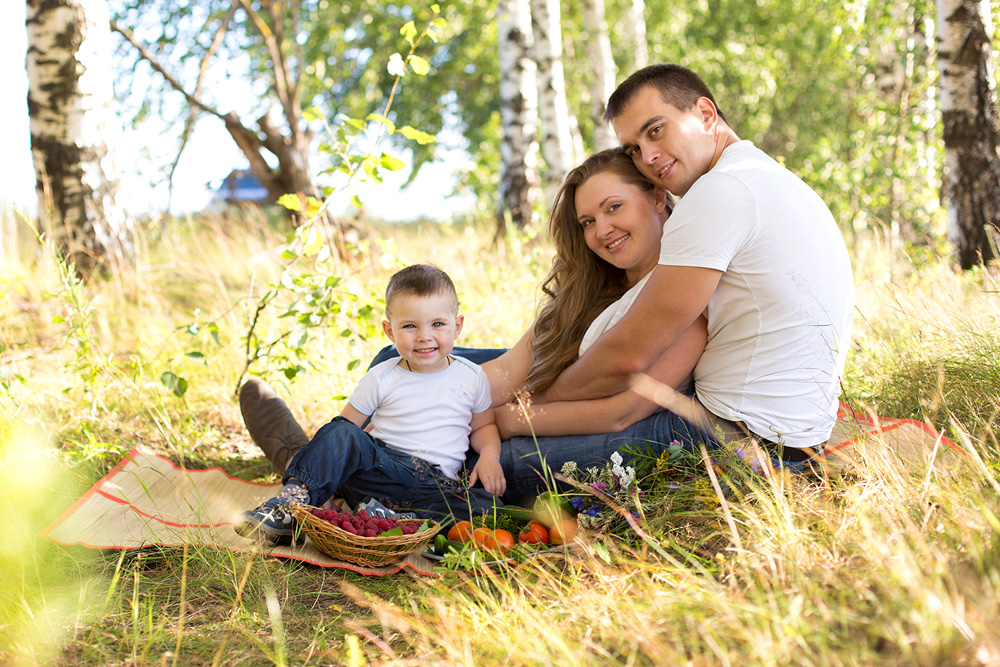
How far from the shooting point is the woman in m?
2.56

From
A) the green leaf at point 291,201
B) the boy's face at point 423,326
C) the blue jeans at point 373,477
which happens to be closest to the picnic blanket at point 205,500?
the blue jeans at point 373,477

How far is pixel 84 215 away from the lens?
15.6 feet

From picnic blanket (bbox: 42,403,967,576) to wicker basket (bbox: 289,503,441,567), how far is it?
0.10 feet

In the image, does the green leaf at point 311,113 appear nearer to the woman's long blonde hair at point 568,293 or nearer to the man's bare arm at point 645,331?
the woman's long blonde hair at point 568,293

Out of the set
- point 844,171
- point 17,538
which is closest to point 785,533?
point 17,538

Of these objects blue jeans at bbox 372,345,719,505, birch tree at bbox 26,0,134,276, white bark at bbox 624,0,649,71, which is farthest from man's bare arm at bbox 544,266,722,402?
white bark at bbox 624,0,649,71

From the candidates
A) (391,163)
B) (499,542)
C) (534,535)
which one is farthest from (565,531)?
(391,163)

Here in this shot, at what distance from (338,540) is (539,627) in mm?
937

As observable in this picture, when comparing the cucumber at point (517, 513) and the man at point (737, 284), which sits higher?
the man at point (737, 284)

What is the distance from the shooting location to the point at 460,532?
7.94 feet

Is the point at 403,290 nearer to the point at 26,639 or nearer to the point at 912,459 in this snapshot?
the point at 26,639

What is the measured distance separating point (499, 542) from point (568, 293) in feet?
3.68

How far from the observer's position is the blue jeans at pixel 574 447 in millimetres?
2492

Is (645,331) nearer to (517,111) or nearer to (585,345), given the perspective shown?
(585,345)
